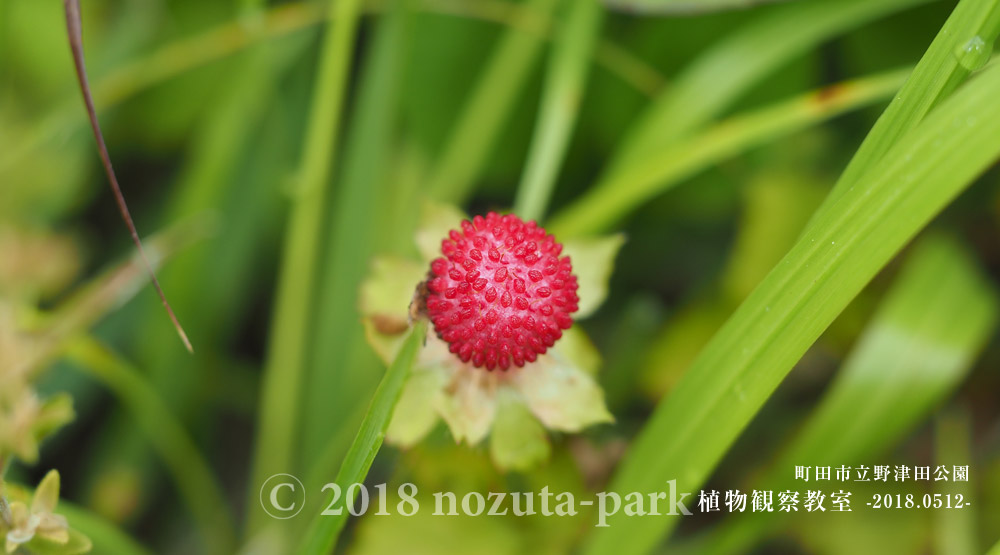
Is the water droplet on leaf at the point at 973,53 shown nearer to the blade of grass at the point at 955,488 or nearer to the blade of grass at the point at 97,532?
the blade of grass at the point at 955,488

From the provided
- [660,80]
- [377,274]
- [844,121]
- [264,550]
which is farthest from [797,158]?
[264,550]

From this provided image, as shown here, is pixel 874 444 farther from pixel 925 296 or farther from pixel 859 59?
pixel 859 59

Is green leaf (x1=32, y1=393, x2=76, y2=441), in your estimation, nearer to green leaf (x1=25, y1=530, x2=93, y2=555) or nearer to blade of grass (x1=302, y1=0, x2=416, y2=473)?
green leaf (x1=25, y1=530, x2=93, y2=555)

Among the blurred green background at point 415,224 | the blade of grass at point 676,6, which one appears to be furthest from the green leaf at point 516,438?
the blade of grass at point 676,6

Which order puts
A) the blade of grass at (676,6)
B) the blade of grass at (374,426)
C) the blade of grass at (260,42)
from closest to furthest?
the blade of grass at (374,426) → the blade of grass at (676,6) → the blade of grass at (260,42)

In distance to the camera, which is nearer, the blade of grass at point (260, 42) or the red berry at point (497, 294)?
the red berry at point (497, 294)

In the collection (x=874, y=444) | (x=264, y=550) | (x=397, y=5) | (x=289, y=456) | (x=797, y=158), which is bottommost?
(x=264, y=550)

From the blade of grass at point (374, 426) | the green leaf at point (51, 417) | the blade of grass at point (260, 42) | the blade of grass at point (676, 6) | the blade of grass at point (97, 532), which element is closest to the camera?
the blade of grass at point (374, 426)
